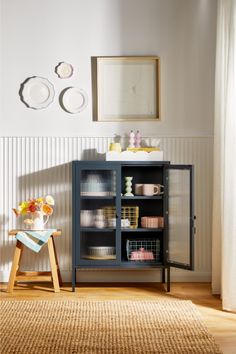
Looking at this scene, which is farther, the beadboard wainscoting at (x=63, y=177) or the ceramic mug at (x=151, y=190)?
the beadboard wainscoting at (x=63, y=177)

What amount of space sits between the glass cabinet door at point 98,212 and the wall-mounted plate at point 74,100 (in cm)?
64

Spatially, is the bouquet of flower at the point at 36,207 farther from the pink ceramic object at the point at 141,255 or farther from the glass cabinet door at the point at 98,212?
the pink ceramic object at the point at 141,255

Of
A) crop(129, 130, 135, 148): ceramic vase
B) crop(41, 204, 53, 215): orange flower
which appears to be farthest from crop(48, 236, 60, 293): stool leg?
crop(129, 130, 135, 148): ceramic vase

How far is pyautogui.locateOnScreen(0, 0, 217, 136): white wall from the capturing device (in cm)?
561

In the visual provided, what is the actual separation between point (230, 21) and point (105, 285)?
242 cm

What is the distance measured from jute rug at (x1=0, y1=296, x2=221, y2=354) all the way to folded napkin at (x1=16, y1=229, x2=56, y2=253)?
1.76 feet

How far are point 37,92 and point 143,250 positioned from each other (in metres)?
1.67

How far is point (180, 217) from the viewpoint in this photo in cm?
519

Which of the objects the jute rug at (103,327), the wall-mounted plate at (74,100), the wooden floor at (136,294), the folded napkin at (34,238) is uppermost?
the wall-mounted plate at (74,100)

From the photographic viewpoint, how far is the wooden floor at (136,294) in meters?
4.42

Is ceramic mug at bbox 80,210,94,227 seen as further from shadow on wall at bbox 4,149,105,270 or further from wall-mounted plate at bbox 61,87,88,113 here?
wall-mounted plate at bbox 61,87,88,113

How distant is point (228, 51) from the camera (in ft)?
15.2

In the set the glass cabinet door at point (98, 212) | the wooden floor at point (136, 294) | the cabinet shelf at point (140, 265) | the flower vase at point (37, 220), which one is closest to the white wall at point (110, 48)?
the glass cabinet door at point (98, 212)

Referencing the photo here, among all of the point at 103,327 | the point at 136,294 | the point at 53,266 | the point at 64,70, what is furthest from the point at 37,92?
the point at 103,327
